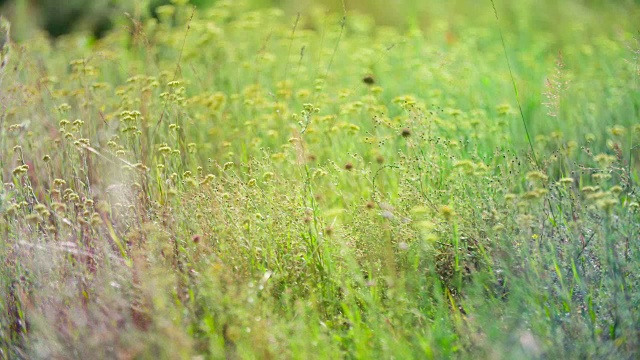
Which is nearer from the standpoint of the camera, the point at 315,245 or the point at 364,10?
the point at 315,245

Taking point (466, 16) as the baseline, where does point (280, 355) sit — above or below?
above

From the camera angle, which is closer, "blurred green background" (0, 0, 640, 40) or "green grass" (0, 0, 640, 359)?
"green grass" (0, 0, 640, 359)

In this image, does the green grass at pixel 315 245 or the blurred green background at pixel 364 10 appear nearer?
the green grass at pixel 315 245

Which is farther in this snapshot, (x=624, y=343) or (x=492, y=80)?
(x=492, y=80)

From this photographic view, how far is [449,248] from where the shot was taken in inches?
106

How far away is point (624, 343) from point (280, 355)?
104 centimetres

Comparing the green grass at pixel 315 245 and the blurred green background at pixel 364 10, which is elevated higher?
the green grass at pixel 315 245

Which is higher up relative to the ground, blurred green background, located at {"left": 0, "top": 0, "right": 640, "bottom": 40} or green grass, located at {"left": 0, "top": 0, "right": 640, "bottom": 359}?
green grass, located at {"left": 0, "top": 0, "right": 640, "bottom": 359}

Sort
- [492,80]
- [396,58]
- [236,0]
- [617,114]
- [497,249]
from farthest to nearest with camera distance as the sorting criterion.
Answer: [236,0]
[396,58]
[492,80]
[617,114]
[497,249]

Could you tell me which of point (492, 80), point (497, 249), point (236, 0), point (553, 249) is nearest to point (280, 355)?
point (497, 249)

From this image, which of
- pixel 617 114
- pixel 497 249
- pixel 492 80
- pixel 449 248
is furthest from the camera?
pixel 492 80

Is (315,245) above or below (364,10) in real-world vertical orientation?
above

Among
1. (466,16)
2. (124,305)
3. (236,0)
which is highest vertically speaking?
(124,305)

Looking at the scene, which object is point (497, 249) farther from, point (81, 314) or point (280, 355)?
point (81, 314)
